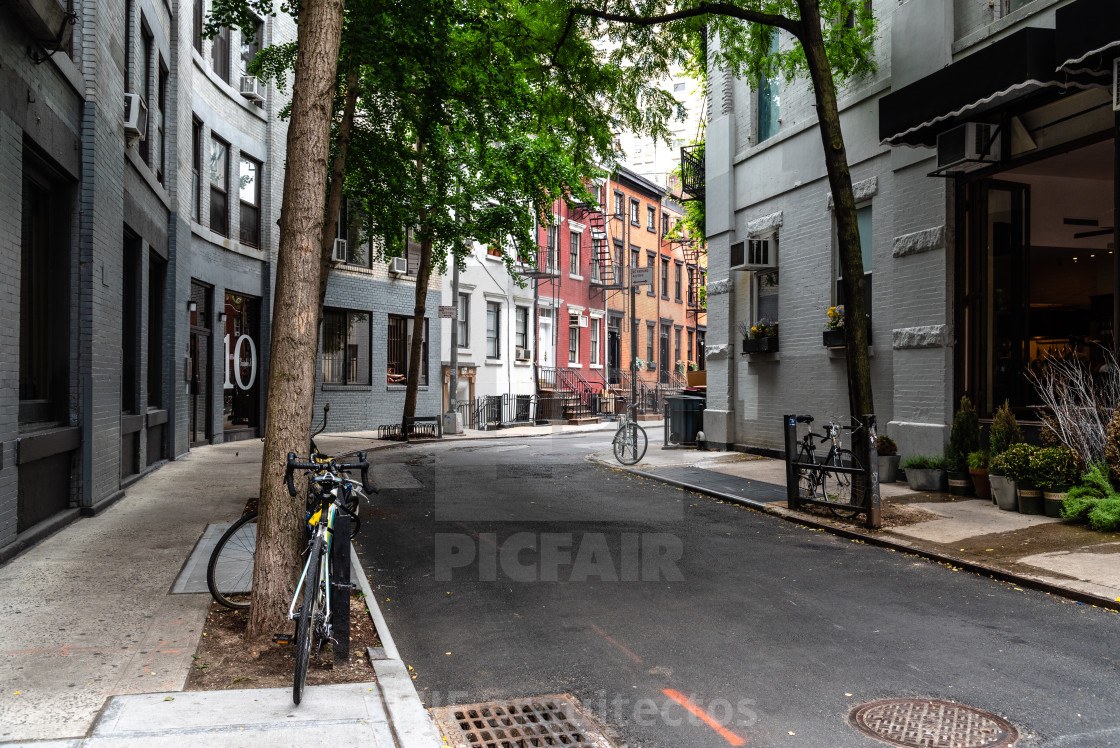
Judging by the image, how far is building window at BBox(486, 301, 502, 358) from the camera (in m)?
32.3

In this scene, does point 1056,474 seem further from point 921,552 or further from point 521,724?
point 521,724

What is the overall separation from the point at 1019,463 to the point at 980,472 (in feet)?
4.35

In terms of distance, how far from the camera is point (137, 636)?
Answer: 18.0 ft

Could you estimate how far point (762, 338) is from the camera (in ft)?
56.6

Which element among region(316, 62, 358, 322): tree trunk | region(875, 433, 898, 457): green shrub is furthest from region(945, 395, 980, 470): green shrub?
region(316, 62, 358, 322): tree trunk

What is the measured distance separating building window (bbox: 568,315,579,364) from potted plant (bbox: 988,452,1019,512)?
27.4 meters

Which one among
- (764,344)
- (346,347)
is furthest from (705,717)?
(346,347)

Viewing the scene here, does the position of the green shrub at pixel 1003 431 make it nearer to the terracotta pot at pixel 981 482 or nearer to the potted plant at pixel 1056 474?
the terracotta pot at pixel 981 482

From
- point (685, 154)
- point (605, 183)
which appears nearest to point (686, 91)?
point (605, 183)

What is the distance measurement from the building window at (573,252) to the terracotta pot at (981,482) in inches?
1084

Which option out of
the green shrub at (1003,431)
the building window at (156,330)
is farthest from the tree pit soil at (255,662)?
the building window at (156,330)

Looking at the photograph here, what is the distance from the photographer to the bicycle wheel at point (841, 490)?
10.3 m

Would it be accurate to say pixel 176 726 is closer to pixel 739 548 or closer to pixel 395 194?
pixel 739 548

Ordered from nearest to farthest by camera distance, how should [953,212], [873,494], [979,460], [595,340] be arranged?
[873,494] < [979,460] < [953,212] < [595,340]
